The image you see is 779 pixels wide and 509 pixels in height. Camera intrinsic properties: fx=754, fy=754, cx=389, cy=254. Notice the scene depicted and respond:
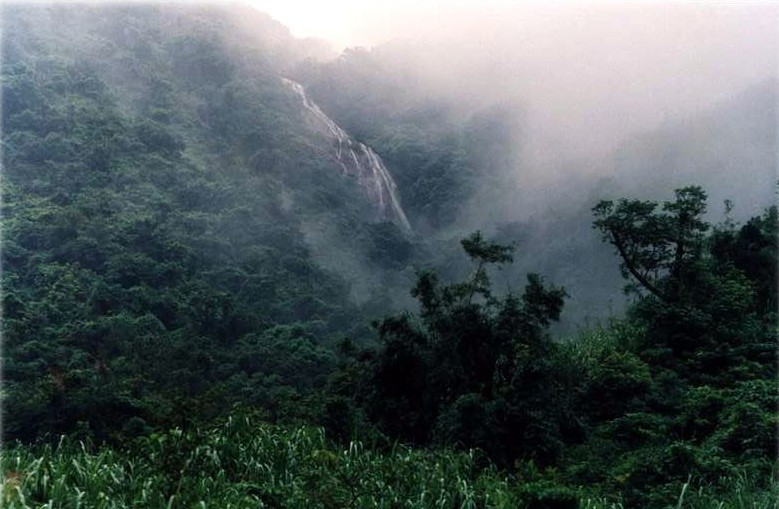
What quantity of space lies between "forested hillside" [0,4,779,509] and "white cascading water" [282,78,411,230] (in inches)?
14.7

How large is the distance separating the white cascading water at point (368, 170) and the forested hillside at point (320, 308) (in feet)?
1.22

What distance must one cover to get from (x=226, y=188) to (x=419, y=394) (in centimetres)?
3373

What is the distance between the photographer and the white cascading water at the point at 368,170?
2379 inches

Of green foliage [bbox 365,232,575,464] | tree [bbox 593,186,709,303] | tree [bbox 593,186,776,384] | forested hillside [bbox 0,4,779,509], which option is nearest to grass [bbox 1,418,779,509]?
forested hillside [bbox 0,4,779,509]

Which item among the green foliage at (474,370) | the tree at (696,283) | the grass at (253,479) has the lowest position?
the grass at (253,479)

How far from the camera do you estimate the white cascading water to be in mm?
60438

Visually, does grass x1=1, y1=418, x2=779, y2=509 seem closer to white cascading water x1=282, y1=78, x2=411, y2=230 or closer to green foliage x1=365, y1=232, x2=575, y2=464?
green foliage x1=365, y1=232, x2=575, y2=464

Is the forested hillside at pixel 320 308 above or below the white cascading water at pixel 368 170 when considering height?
below

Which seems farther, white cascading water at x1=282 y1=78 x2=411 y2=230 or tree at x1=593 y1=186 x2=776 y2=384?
white cascading water at x1=282 y1=78 x2=411 y2=230

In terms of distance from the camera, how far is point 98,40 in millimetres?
63469

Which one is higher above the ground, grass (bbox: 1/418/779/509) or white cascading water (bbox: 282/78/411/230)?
white cascading water (bbox: 282/78/411/230)

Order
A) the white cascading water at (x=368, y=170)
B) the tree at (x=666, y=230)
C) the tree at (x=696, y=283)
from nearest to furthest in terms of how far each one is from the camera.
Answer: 1. the tree at (x=696, y=283)
2. the tree at (x=666, y=230)
3. the white cascading water at (x=368, y=170)

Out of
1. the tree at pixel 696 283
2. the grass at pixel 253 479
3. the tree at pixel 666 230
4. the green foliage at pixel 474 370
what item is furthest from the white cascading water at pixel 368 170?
the grass at pixel 253 479

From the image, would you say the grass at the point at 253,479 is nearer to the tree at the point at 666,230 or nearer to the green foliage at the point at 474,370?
the green foliage at the point at 474,370
